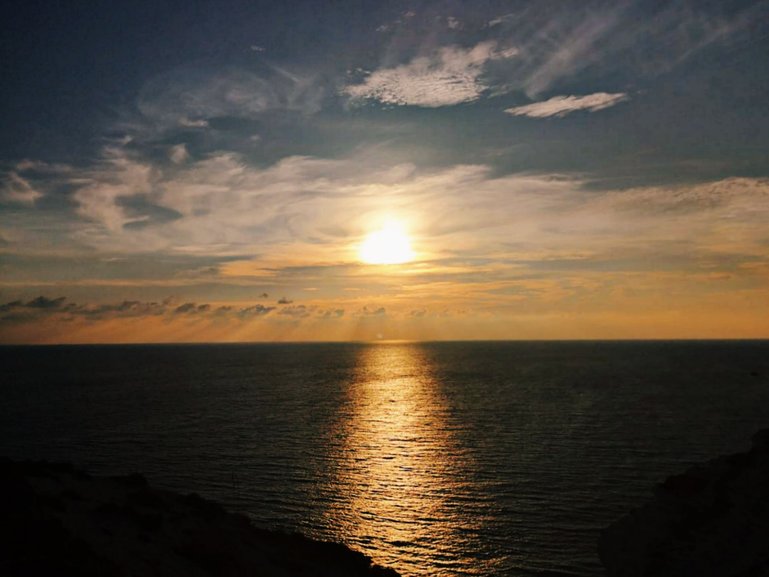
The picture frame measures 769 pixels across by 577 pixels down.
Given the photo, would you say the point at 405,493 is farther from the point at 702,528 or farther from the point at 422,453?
the point at 702,528

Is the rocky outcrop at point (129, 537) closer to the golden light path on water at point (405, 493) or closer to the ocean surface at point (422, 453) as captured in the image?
the golden light path on water at point (405, 493)

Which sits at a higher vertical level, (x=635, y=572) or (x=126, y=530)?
(x=126, y=530)

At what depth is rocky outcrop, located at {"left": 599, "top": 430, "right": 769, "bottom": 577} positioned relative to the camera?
123 feet

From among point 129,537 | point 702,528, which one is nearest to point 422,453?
point 702,528

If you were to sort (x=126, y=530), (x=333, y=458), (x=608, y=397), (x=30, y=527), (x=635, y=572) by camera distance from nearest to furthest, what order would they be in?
(x=30, y=527)
(x=126, y=530)
(x=635, y=572)
(x=333, y=458)
(x=608, y=397)

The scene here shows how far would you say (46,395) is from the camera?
144 m

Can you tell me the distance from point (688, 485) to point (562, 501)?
1285cm

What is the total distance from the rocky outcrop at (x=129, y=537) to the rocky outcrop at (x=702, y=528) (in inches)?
798

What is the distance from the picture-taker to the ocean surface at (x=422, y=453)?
44.6 metres

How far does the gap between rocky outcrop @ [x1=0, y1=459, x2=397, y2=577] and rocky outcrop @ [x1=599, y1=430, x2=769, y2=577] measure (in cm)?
2028

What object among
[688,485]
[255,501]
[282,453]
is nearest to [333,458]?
[282,453]

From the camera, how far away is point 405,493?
55781mm

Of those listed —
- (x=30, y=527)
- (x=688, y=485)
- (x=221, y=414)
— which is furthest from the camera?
Answer: (x=221, y=414)

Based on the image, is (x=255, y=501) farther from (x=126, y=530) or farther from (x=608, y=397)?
(x=608, y=397)
